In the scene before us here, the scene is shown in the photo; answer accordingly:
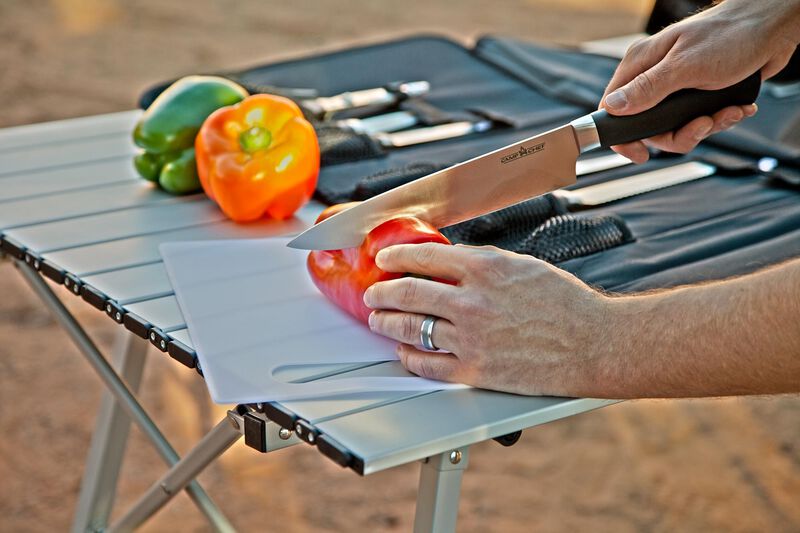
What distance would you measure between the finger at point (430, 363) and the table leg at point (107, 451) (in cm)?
98

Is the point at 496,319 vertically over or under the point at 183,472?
over

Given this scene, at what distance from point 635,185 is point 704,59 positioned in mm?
294

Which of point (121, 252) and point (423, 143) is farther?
point (423, 143)

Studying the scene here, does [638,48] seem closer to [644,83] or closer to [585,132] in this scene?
[644,83]

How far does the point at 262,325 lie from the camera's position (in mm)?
1332

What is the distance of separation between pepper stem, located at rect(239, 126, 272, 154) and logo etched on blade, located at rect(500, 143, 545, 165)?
0.43 metres

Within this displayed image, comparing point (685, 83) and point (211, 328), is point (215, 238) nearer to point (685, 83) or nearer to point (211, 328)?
point (211, 328)

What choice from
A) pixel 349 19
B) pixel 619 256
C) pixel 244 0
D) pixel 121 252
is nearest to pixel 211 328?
pixel 121 252

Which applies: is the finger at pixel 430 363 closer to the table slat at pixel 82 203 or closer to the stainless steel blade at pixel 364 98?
the table slat at pixel 82 203

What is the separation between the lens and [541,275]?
1229 mm

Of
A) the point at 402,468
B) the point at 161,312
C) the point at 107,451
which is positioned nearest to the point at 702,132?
the point at 161,312

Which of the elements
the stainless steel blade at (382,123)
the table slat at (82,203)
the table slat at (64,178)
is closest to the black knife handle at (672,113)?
the stainless steel blade at (382,123)

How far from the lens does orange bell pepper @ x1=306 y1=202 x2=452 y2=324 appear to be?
1321 millimetres

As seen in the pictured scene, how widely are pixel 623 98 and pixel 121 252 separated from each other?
0.74 meters
